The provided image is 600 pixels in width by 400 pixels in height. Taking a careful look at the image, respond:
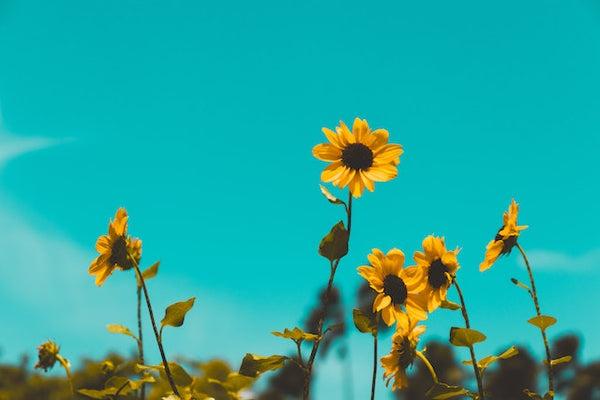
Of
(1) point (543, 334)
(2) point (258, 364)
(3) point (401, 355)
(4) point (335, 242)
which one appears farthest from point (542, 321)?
(2) point (258, 364)

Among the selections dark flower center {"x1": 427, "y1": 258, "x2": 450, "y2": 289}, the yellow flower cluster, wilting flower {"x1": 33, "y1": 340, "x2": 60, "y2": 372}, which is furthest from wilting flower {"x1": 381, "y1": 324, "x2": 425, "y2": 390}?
wilting flower {"x1": 33, "y1": 340, "x2": 60, "y2": 372}

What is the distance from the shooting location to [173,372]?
1971 mm

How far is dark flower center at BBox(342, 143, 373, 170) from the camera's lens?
79.6 inches

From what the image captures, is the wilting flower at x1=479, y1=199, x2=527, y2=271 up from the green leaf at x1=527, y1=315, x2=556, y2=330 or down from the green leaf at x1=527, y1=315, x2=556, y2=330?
up

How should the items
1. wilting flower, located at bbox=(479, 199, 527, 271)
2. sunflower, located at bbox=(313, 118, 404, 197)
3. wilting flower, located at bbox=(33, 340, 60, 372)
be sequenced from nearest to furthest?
sunflower, located at bbox=(313, 118, 404, 197), wilting flower, located at bbox=(479, 199, 527, 271), wilting flower, located at bbox=(33, 340, 60, 372)

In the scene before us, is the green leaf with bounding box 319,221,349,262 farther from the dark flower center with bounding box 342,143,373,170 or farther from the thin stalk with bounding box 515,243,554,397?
the thin stalk with bounding box 515,243,554,397

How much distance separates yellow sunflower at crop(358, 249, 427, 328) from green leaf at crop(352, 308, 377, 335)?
101mm

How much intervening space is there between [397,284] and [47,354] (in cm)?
155

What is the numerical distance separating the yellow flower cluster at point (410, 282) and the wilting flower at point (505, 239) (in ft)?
1.33

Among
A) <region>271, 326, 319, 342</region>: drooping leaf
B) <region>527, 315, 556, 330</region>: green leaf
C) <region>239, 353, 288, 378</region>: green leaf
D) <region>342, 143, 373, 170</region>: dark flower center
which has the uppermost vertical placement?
<region>342, 143, 373, 170</region>: dark flower center

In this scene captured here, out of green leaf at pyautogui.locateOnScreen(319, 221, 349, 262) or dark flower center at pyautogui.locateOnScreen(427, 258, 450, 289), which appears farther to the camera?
dark flower center at pyautogui.locateOnScreen(427, 258, 450, 289)

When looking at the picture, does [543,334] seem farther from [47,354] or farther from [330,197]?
[47,354]

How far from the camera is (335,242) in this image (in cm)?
175

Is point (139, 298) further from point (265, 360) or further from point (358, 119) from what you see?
point (358, 119)
